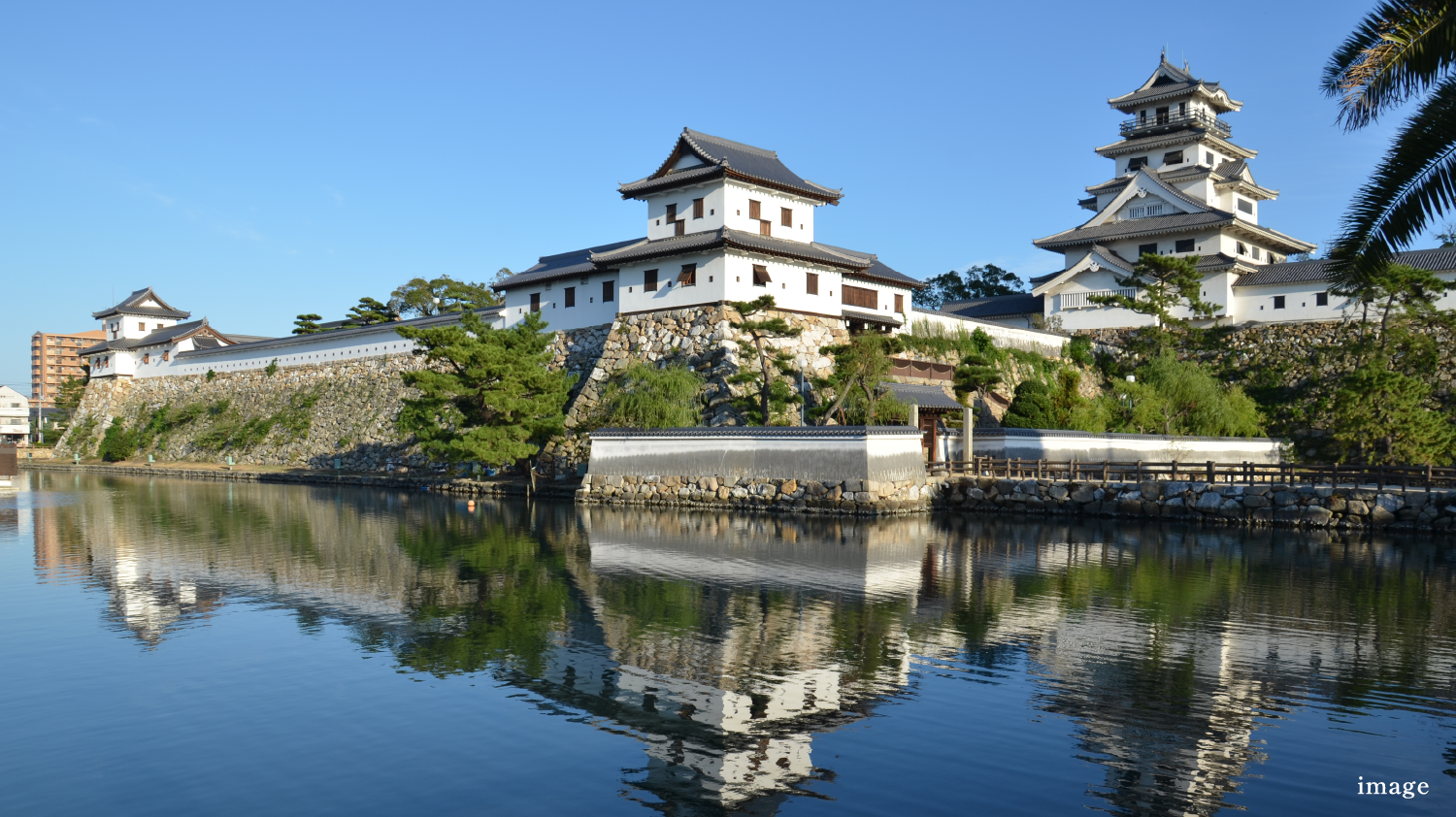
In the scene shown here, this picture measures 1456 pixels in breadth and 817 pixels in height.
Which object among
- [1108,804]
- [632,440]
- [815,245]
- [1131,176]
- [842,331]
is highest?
[1131,176]

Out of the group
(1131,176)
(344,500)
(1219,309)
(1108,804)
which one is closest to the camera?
(1108,804)

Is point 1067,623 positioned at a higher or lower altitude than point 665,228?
lower

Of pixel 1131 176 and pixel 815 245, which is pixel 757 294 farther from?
pixel 1131 176

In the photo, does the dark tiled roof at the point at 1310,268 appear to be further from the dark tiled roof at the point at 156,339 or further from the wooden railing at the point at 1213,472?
the dark tiled roof at the point at 156,339

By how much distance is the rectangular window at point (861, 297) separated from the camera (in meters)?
39.6

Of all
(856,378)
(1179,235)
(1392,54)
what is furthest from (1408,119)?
(1179,235)

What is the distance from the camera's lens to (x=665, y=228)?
38.7 metres

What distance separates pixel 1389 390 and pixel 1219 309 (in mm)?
17721

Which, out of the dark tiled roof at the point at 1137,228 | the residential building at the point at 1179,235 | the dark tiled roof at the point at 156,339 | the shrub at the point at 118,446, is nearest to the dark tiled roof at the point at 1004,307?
the residential building at the point at 1179,235

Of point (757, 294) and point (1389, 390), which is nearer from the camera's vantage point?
point (1389, 390)

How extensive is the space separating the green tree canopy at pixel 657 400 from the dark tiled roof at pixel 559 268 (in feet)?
27.3

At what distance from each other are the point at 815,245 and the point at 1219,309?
22614 millimetres

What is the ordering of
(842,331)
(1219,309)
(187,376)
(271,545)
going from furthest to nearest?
1. (187,376)
2. (1219,309)
3. (842,331)
4. (271,545)

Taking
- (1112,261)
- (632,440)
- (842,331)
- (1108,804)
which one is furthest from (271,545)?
(1112,261)
